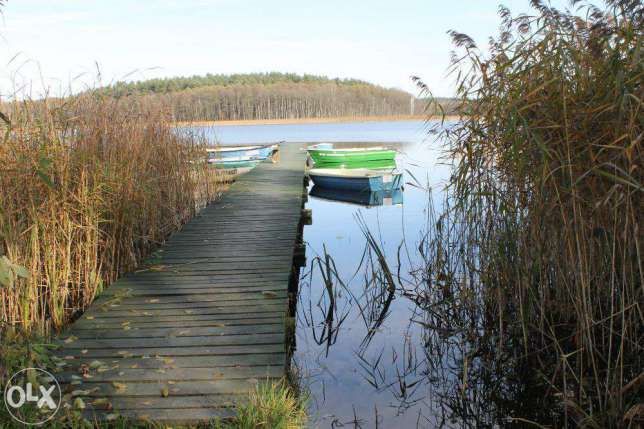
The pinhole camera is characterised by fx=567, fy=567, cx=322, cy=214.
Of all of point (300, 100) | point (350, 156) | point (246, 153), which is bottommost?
point (350, 156)

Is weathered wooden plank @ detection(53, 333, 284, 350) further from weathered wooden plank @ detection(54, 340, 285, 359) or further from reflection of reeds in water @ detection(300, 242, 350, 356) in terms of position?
reflection of reeds in water @ detection(300, 242, 350, 356)

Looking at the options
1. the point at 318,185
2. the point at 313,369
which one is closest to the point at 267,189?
the point at 318,185

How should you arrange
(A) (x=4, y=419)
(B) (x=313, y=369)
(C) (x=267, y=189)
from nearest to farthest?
(A) (x=4, y=419) → (B) (x=313, y=369) → (C) (x=267, y=189)

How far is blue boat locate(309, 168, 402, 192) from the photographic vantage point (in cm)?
1318

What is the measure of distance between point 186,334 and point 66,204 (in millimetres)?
1468

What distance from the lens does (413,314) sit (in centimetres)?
536

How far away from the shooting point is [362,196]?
45.9 feet

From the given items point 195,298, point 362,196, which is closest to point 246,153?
point 362,196

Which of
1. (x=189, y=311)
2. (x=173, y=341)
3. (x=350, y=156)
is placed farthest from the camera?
(x=350, y=156)

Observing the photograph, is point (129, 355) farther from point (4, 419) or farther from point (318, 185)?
point (318, 185)

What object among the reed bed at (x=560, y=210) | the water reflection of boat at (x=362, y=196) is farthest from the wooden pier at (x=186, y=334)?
the water reflection of boat at (x=362, y=196)

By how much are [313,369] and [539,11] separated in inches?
117

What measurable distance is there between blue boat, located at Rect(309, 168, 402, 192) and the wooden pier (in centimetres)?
731

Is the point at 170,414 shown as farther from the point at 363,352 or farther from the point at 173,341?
the point at 363,352
